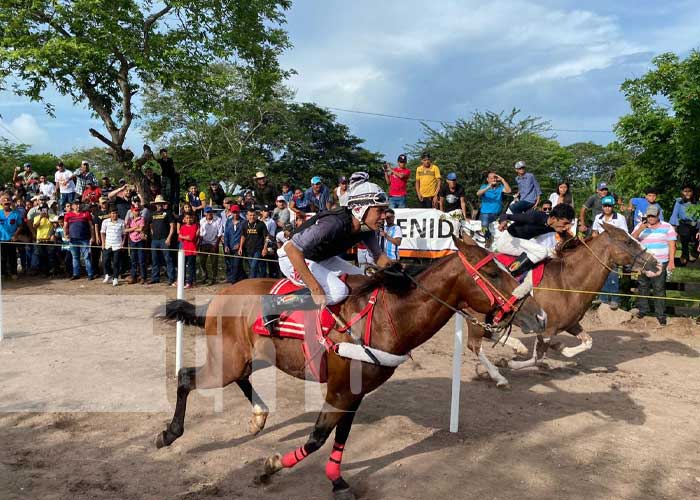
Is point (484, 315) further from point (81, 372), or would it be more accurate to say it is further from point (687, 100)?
point (687, 100)

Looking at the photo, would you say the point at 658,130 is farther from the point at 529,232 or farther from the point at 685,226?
the point at 529,232

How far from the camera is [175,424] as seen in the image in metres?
5.38

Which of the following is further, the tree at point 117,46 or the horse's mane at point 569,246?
the tree at point 117,46

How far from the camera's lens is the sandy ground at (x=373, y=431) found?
190 inches

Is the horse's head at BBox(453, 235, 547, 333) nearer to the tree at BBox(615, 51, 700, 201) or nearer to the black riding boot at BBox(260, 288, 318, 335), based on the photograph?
the black riding boot at BBox(260, 288, 318, 335)

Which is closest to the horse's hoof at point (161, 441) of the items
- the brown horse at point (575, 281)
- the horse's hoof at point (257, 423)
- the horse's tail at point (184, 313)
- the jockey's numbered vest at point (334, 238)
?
the horse's hoof at point (257, 423)

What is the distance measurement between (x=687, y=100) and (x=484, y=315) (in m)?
8.71

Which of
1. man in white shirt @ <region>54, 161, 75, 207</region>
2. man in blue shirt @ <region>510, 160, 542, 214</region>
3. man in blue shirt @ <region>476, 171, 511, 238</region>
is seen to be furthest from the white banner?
man in white shirt @ <region>54, 161, 75, 207</region>

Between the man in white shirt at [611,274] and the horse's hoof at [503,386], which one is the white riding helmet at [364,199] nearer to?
the horse's hoof at [503,386]

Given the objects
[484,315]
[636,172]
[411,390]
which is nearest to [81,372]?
A: [411,390]

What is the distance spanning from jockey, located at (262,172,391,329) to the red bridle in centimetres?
93

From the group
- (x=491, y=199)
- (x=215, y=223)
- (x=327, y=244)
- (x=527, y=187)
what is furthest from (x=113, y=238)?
(x=327, y=244)

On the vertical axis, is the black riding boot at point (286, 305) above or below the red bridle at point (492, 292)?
below

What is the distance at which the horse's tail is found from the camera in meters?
5.74
